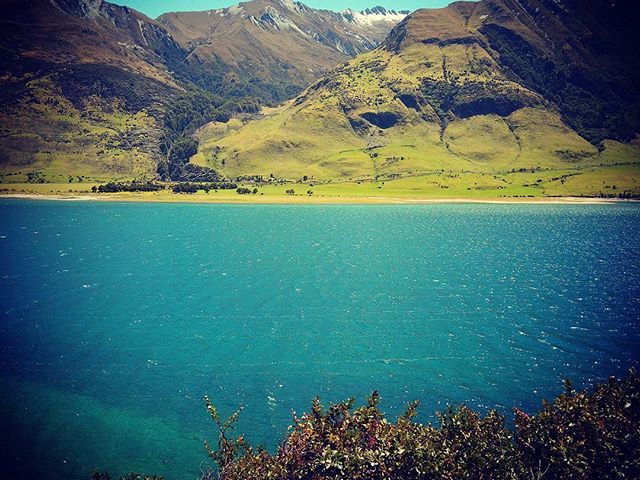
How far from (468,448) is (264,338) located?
4230cm

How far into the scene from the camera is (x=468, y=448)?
3048 centimetres

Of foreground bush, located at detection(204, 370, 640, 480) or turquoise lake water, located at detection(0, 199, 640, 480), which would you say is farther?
turquoise lake water, located at detection(0, 199, 640, 480)

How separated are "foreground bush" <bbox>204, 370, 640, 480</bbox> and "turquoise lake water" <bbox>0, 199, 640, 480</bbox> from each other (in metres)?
14.0

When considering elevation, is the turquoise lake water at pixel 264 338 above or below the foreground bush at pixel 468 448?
below

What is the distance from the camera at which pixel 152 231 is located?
17438 centimetres

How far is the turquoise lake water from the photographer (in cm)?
4609

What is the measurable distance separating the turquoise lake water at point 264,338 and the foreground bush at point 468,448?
549 inches

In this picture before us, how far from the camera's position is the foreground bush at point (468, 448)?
29.1m

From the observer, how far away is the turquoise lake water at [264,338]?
4609cm

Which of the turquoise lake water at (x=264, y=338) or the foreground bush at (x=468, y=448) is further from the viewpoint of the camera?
the turquoise lake water at (x=264, y=338)

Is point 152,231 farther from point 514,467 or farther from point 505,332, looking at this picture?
point 514,467

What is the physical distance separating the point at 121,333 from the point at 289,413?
35.8m

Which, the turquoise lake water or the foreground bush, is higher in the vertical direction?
the foreground bush

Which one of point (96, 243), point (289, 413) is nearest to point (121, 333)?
point (289, 413)
